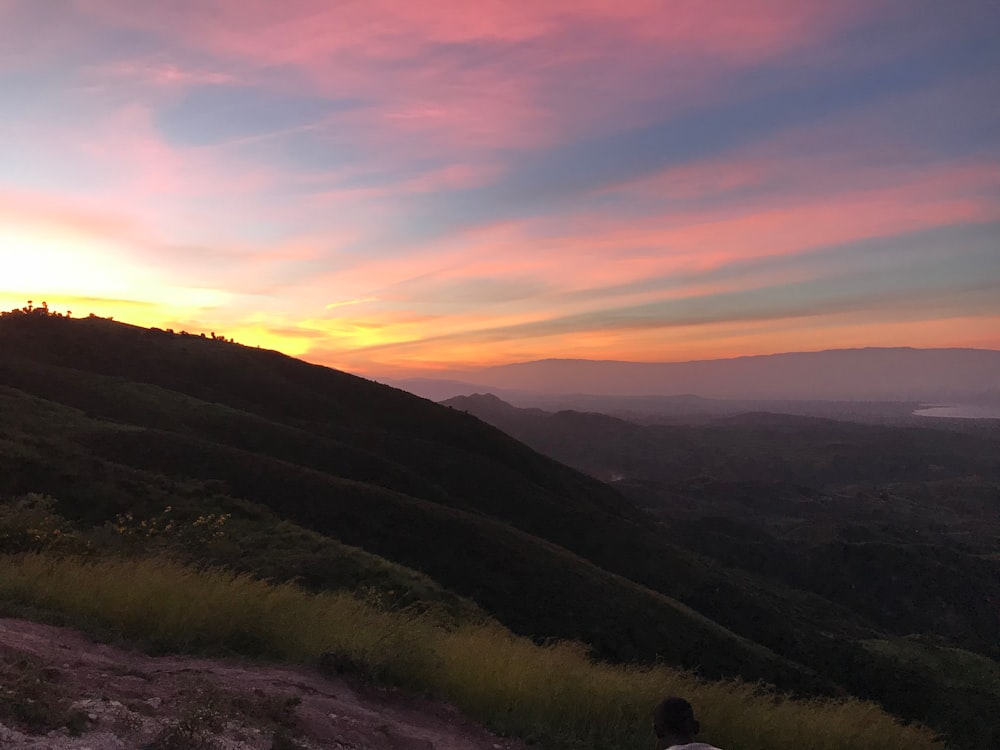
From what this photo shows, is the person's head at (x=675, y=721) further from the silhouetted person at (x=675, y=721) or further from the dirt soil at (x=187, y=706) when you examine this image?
the dirt soil at (x=187, y=706)

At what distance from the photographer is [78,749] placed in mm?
5348

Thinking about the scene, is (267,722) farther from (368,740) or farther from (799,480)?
(799,480)

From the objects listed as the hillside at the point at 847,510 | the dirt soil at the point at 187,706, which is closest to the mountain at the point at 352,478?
the dirt soil at the point at 187,706

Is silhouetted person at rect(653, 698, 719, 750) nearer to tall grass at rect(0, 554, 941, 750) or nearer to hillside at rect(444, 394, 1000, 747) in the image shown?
tall grass at rect(0, 554, 941, 750)

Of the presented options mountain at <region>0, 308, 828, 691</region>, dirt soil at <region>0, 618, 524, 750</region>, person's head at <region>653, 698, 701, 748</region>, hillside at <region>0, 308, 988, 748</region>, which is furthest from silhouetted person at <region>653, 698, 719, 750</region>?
mountain at <region>0, 308, 828, 691</region>

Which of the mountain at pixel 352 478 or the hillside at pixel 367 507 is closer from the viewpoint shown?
the hillside at pixel 367 507

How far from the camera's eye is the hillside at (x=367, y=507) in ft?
65.2

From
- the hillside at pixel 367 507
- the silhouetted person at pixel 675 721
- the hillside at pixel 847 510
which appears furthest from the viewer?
the hillside at pixel 847 510

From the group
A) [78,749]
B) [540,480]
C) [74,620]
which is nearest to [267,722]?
[78,749]

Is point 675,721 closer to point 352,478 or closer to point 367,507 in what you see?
point 367,507

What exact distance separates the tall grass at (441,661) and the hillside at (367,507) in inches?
168

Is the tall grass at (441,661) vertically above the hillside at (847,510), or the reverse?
the tall grass at (441,661)

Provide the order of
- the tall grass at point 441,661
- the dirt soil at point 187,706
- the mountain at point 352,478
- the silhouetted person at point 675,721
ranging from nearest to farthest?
1. the dirt soil at point 187,706
2. the silhouetted person at point 675,721
3. the tall grass at point 441,661
4. the mountain at point 352,478

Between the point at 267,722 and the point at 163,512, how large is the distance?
603 inches
